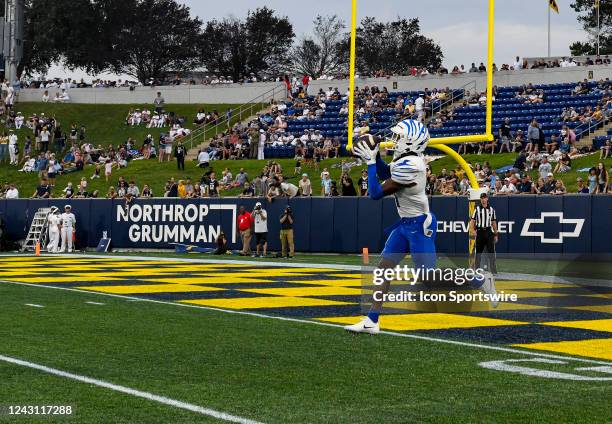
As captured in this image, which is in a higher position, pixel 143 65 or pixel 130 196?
pixel 143 65

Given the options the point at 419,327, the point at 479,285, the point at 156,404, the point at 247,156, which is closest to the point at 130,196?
the point at 247,156

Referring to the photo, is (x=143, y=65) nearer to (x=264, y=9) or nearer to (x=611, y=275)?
(x=264, y=9)

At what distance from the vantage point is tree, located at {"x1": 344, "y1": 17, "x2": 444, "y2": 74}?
85125 mm

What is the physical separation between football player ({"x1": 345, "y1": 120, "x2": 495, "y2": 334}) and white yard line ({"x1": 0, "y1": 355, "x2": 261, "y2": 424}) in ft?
10.9

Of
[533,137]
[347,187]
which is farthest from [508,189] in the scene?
[533,137]

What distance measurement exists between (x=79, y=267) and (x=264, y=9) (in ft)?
210

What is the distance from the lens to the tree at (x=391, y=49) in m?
85.1

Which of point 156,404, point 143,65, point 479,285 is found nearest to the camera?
point 156,404

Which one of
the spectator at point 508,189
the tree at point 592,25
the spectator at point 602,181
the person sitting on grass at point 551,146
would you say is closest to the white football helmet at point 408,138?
the spectator at point 602,181

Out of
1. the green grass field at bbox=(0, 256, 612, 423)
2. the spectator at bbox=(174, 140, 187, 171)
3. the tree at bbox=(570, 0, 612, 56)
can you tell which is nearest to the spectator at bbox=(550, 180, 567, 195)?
the green grass field at bbox=(0, 256, 612, 423)

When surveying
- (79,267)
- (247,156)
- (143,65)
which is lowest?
(79,267)

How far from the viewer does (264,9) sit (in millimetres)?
83938

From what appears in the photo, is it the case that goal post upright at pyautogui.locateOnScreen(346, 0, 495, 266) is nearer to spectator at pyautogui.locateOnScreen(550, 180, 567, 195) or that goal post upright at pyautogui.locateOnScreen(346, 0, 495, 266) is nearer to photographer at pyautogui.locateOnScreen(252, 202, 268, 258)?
spectator at pyautogui.locateOnScreen(550, 180, 567, 195)

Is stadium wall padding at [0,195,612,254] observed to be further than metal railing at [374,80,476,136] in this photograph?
No
